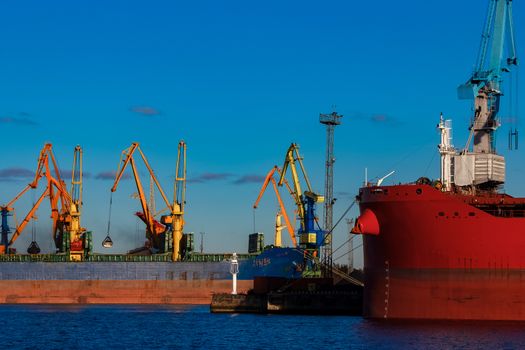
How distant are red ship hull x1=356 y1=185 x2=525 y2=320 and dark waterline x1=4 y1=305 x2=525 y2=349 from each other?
85 centimetres

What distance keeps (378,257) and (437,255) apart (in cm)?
315

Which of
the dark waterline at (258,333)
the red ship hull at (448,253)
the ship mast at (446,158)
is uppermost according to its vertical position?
the ship mast at (446,158)

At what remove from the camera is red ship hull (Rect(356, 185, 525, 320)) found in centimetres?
4297

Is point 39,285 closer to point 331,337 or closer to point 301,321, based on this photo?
point 301,321

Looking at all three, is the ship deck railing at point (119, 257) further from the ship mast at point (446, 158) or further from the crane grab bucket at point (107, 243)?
the ship mast at point (446, 158)

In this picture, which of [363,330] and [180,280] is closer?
[363,330]

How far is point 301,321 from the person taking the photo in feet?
161

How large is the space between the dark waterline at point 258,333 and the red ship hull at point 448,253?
85 centimetres

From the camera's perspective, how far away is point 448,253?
43.4 meters

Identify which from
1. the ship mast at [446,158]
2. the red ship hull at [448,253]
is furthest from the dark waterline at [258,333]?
the ship mast at [446,158]

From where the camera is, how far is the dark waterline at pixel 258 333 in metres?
38.2

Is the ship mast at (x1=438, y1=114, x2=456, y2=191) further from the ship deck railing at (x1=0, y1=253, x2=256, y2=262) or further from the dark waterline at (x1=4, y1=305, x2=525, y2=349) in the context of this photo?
the ship deck railing at (x1=0, y1=253, x2=256, y2=262)

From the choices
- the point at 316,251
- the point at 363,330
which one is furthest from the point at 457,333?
the point at 316,251

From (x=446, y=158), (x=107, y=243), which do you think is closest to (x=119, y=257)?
(x=107, y=243)
